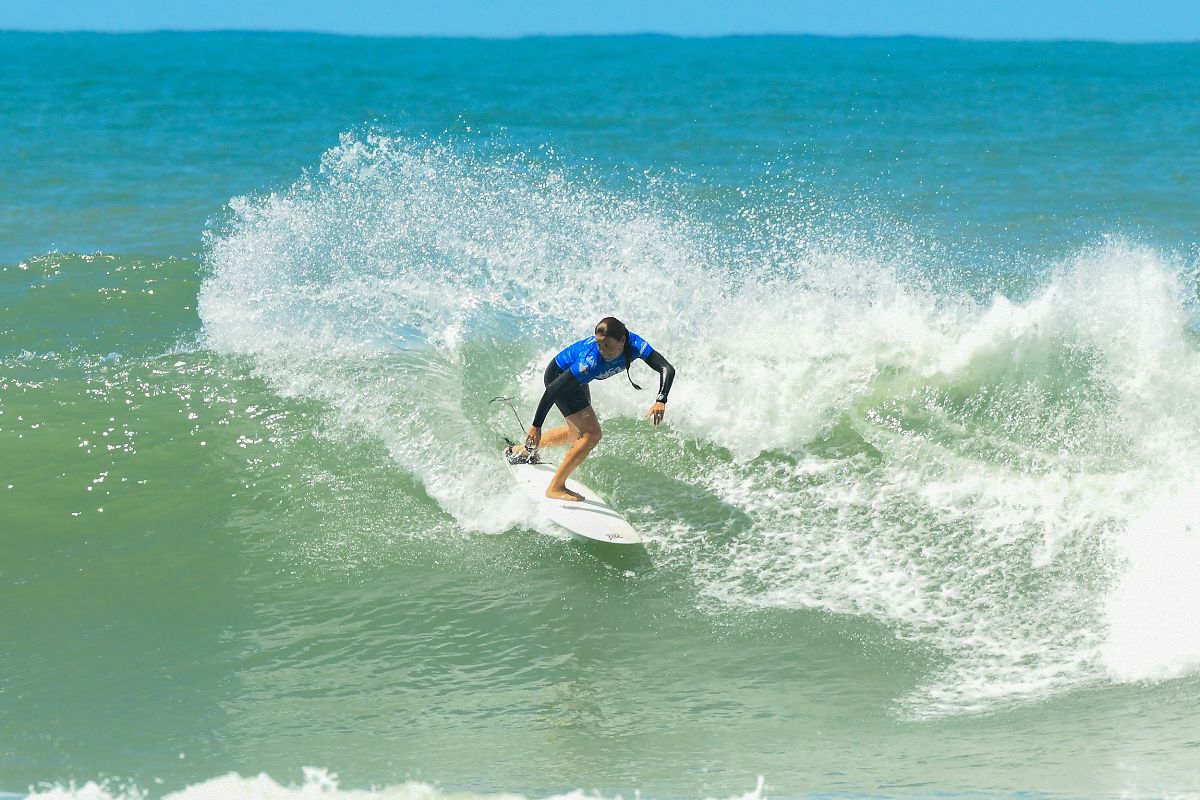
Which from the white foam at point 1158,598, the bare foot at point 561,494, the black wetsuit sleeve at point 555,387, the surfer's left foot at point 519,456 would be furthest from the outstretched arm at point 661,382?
the white foam at point 1158,598

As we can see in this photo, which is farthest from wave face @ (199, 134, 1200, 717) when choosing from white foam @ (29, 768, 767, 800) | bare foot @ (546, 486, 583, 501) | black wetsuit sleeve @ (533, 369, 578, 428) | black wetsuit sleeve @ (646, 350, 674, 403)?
white foam @ (29, 768, 767, 800)

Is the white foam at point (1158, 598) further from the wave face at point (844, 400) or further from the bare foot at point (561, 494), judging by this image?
the bare foot at point (561, 494)

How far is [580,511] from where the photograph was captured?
823 centimetres

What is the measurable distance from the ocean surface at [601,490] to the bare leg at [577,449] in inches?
10.4

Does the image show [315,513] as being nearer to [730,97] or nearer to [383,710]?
A: [383,710]

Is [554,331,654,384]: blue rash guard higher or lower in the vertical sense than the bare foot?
higher

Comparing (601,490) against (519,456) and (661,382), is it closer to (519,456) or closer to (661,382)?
(519,456)

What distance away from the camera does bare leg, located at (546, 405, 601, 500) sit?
8.30 metres

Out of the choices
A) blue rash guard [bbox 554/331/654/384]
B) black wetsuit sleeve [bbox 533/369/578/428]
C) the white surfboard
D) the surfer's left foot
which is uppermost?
blue rash guard [bbox 554/331/654/384]

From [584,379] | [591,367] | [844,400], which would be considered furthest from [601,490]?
[844,400]

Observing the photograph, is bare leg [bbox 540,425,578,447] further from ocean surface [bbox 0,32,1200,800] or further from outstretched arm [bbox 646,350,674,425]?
outstretched arm [bbox 646,350,674,425]

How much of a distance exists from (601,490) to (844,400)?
2211 mm

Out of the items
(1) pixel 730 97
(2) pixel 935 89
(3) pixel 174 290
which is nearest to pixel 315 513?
(3) pixel 174 290

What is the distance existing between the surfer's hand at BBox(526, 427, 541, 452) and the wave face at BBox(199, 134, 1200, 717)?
416 mm
